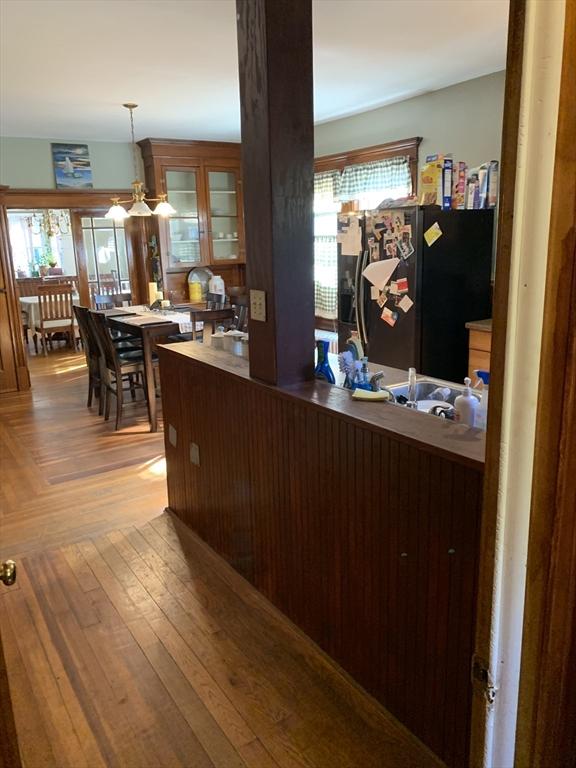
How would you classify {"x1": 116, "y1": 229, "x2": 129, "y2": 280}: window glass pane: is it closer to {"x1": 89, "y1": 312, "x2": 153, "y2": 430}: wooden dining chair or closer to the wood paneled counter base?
{"x1": 89, "y1": 312, "x2": 153, "y2": 430}: wooden dining chair

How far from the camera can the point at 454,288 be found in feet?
13.0

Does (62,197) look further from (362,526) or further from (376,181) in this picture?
(362,526)

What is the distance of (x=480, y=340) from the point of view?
3777mm

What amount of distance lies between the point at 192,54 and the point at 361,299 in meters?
1.91

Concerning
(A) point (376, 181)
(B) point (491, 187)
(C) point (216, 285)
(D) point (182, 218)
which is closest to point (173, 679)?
(B) point (491, 187)

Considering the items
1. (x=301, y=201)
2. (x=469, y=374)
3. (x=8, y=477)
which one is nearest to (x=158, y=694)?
(x=301, y=201)

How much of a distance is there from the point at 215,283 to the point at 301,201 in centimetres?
506

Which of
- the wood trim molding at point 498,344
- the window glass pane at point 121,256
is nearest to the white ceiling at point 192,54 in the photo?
the wood trim molding at point 498,344

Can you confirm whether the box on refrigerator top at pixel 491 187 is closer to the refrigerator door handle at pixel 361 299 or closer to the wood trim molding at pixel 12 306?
the refrigerator door handle at pixel 361 299

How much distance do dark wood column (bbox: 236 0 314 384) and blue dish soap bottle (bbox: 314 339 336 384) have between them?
0.05m

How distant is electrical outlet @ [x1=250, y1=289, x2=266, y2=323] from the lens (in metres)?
2.09

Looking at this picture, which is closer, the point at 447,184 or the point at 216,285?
the point at 447,184

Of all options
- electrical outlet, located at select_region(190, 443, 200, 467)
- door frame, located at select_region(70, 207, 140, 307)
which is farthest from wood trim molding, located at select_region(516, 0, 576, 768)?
door frame, located at select_region(70, 207, 140, 307)

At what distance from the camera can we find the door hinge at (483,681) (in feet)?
2.63
